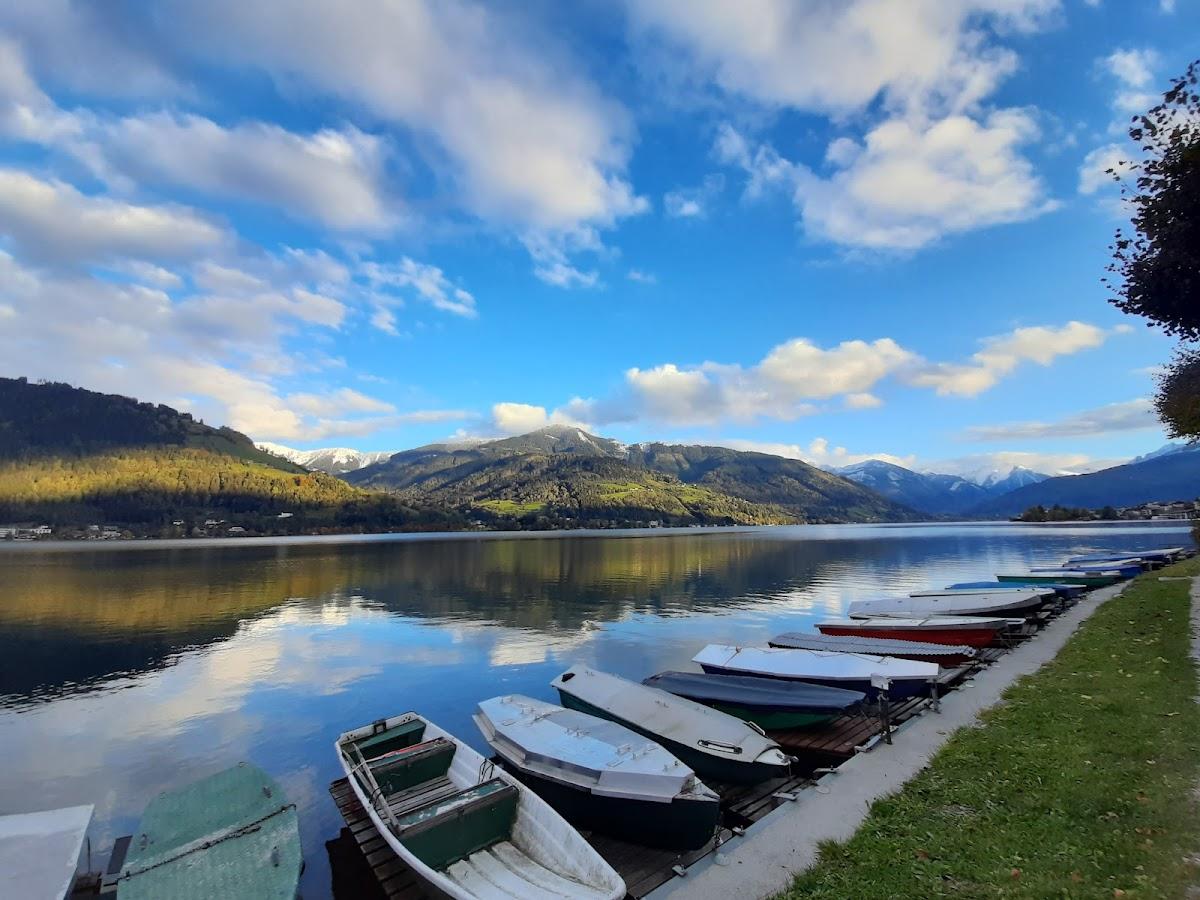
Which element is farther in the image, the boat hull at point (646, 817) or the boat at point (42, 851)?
the boat hull at point (646, 817)

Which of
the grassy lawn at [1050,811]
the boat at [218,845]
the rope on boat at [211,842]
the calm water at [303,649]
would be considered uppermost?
the grassy lawn at [1050,811]

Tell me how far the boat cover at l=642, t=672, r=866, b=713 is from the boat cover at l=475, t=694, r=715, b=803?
5.62m

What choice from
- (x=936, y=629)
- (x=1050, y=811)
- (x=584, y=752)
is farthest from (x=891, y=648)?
(x=584, y=752)

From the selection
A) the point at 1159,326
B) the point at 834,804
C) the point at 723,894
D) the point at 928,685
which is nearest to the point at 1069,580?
the point at 1159,326

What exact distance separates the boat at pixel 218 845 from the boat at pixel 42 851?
3.09ft

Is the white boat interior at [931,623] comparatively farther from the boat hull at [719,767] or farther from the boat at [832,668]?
the boat hull at [719,767]

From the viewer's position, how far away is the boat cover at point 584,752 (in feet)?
43.0

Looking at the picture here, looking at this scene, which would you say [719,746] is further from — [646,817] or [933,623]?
[933,623]

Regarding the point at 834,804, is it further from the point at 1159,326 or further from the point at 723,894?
the point at 1159,326

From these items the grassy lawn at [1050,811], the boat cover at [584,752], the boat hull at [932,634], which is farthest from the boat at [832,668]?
the boat cover at [584,752]

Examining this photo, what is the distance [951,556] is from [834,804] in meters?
116

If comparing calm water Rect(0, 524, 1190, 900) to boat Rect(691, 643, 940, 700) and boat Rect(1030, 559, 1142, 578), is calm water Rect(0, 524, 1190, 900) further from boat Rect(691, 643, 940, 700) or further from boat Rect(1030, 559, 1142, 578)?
boat Rect(1030, 559, 1142, 578)

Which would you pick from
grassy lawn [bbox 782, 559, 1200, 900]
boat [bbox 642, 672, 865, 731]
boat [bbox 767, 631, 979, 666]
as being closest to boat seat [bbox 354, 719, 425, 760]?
boat [bbox 642, 672, 865, 731]

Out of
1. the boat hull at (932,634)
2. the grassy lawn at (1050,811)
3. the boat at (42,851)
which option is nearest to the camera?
the grassy lawn at (1050,811)
